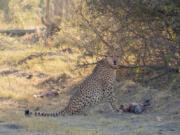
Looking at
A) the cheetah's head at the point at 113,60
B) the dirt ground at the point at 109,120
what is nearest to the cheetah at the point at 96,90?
the cheetah's head at the point at 113,60

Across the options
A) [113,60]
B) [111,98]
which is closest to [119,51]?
[113,60]

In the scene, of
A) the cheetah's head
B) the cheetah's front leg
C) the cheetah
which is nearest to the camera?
the cheetah

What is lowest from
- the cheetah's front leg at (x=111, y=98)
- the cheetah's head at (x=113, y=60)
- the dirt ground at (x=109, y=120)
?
the dirt ground at (x=109, y=120)

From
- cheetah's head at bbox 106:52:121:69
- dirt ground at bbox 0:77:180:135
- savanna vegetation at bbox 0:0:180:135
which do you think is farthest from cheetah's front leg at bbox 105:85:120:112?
savanna vegetation at bbox 0:0:180:135

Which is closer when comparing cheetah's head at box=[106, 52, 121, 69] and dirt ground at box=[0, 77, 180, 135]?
dirt ground at box=[0, 77, 180, 135]

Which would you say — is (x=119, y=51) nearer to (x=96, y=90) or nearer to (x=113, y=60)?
(x=113, y=60)

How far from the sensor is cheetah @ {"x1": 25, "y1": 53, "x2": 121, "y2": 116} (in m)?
6.28

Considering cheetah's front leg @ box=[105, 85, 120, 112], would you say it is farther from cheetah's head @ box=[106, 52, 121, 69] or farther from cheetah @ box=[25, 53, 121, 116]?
cheetah's head @ box=[106, 52, 121, 69]

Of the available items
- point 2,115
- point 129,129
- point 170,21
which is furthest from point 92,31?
point 129,129

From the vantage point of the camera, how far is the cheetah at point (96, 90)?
6.28m

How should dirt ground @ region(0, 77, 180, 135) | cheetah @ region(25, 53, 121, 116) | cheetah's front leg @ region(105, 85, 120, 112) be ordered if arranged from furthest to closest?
cheetah's front leg @ region(105, 85, 120, 112), cheetah @ region(25, 53, 121, 116), dirt ground @ region(0, 77, 180, 135)

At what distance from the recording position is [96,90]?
646 centimetres

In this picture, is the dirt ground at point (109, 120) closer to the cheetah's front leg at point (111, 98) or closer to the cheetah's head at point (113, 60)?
the cheetah's front leg at point (111, 98)

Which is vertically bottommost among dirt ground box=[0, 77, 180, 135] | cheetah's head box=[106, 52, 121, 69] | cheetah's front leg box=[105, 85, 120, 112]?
dirt ground box=[0, 77, 180, 135]
